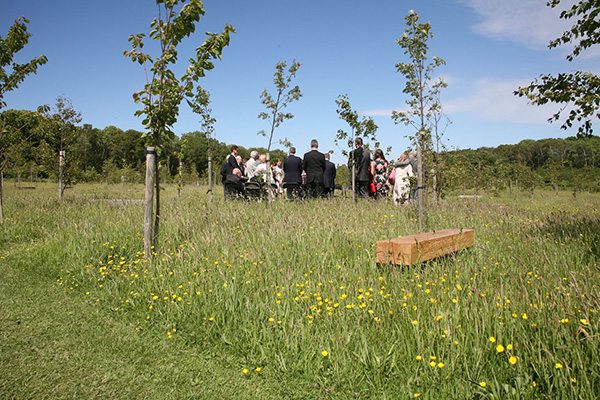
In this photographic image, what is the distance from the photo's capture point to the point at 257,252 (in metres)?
4.86

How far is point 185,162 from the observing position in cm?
3738

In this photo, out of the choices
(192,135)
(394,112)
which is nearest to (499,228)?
(394,112)

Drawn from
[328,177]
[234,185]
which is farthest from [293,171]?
[234,185]

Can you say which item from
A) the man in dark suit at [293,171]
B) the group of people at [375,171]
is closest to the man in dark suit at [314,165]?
the man in dark suit at [293,171]

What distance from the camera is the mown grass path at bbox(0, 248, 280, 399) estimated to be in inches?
105

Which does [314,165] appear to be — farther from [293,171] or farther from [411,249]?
[411,249]

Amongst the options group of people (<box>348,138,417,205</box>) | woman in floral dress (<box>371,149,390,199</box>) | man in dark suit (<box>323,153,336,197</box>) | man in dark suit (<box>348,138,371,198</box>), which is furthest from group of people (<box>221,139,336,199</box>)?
woman in floral dress (<box>371,149,390,199</box>)

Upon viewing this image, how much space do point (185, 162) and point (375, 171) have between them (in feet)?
94.7

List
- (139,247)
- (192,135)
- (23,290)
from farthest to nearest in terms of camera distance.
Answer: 1. (192,135)
2. (139,247)
3. (23,290)

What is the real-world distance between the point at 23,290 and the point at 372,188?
1003 cm

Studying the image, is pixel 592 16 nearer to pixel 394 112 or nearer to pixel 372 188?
pixel 394 112

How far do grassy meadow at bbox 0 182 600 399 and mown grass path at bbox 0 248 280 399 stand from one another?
15 mm

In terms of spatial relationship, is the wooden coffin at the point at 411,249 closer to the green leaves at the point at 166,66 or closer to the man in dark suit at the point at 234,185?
the green leaves at the point at 166,66

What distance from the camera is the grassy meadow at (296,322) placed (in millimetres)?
2443
